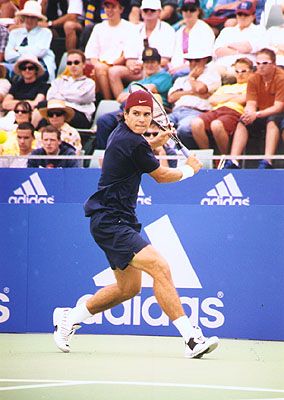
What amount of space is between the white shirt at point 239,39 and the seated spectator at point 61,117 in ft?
6.39

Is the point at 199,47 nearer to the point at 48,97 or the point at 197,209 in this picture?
the point at 48,97

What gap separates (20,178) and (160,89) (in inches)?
112

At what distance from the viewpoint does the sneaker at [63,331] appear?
8.77 meters

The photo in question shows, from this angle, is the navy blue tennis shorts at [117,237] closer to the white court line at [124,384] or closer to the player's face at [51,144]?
the white court line at [124,384]

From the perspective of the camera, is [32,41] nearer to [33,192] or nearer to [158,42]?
[158,42]

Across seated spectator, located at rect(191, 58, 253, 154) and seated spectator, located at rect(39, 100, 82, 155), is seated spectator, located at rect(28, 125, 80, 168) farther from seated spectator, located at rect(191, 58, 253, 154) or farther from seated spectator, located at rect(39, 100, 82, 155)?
seated spectator, located at rect(191, 58, 253, 154)

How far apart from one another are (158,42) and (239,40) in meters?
1.23

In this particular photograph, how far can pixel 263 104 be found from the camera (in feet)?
41.0

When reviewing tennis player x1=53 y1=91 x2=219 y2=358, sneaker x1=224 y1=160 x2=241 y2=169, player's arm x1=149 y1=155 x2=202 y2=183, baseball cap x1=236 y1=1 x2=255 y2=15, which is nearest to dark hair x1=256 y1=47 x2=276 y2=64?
baseball cap x1=236 y1=1 x2=255 y2=15

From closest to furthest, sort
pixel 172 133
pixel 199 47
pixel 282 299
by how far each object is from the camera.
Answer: pixel 172 133 → pixel 282 299 → pixel 199 47

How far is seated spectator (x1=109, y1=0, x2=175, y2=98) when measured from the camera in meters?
14.0

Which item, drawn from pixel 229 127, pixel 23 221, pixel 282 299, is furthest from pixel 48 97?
pixel 282 299

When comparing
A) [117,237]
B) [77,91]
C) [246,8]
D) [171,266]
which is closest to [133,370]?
[117,237]

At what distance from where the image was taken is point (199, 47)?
Result: 1349 centimetres
